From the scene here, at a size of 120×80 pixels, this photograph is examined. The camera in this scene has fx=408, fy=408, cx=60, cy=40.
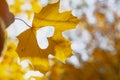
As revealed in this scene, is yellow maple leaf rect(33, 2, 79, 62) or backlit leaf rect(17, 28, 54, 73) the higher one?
yellow maple leaf rect(33, 2, 79, 62)

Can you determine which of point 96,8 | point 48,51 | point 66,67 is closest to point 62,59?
point 48,51

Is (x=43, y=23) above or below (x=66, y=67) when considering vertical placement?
below

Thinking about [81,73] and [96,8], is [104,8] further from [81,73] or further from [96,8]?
[81,73]

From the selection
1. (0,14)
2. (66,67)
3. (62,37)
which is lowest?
(0,14)

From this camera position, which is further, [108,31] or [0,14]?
[108,31]

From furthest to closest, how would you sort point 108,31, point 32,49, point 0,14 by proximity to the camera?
point 108,31 → point 32,49 → point 0,14

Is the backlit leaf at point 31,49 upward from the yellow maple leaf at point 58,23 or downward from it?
downward

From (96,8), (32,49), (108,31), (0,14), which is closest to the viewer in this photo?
(0,14)
